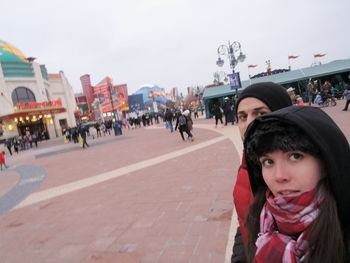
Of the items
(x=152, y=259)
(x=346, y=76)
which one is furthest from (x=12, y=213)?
(x=346, y=76)

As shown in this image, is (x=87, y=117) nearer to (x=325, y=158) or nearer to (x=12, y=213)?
(x=12, y=213)

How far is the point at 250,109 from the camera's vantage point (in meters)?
1.89

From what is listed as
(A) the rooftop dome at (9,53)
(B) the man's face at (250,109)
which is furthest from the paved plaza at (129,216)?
(A) the rooftop dome at (9,53)

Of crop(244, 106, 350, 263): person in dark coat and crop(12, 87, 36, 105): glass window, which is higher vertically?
crop(12, 87, 36, 105): glass window

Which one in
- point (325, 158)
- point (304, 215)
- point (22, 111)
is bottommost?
point (304, 215)

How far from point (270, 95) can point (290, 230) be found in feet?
2.94

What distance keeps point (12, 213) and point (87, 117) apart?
2979 inches

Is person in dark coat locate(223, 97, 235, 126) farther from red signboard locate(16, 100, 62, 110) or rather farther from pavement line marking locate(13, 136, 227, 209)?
red signboard locate(16, 100, 62, 110)

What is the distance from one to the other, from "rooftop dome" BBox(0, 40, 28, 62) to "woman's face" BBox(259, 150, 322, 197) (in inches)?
1913

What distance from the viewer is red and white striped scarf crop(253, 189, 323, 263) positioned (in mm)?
1106

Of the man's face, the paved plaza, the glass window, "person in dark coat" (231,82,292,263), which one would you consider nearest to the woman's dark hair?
"person in dark coat" (231,82,292,263)

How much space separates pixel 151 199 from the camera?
6160mm

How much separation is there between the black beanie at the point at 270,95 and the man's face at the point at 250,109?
23 millimetres

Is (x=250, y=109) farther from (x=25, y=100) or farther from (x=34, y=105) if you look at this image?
(x=25, y=100)
